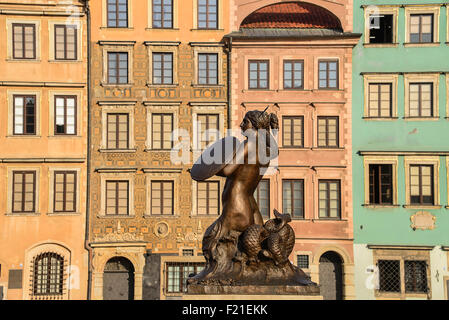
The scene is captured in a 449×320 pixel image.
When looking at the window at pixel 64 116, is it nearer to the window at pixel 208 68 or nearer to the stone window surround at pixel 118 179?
the stone window surround at pixel 118 179

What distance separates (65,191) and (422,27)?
16.9 meters

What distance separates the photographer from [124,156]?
29.8m

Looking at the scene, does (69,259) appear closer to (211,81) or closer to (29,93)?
(29,93)

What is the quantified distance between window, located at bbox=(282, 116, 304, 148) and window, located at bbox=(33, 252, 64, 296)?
10847mm

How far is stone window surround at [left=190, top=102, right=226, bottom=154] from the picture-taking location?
30.0 metres

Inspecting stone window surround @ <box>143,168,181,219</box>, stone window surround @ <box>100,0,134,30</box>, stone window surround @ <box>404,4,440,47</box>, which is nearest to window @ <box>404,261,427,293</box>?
stone window surround @ <box>404,4,440,47</box>

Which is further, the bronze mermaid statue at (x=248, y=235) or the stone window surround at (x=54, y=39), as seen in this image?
the stone window surround at (x=54, y=39)

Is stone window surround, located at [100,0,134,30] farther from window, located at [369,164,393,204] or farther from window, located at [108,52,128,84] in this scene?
window, located at [369,164,393,204]

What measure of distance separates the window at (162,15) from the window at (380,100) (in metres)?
9.30

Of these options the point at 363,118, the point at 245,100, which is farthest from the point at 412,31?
the point at 245,100

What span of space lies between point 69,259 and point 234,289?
19.4 metres

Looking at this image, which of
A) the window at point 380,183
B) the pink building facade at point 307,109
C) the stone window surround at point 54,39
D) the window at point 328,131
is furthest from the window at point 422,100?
the stone window surround at point 54,39

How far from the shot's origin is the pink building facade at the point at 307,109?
1167 inches
